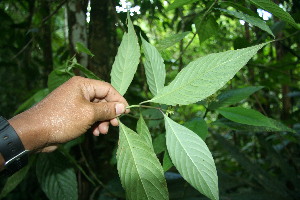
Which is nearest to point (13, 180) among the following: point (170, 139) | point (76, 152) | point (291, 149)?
point (76, 152)

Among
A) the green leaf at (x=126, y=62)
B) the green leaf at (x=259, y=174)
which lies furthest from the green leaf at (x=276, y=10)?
the green leaf at (x=259, y=174)

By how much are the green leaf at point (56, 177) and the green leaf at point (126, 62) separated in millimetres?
586

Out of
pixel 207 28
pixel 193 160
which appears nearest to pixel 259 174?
pixel 207 28

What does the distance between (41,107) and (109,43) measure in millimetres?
698

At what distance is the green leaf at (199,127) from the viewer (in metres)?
0.78

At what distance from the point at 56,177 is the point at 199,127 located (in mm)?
670

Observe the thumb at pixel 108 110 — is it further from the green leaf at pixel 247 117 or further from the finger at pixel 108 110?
the green leaf at pixel 247 117

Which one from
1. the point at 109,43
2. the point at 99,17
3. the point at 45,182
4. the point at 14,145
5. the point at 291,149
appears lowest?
the point at 291,149

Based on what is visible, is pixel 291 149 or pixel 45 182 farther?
pixel 291 149

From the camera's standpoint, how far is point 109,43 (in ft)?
4.68

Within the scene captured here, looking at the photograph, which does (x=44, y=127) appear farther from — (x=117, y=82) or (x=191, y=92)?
(x=191, y=92)

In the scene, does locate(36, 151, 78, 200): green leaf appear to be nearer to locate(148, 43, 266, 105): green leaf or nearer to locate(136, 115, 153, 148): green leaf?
locate(136, 115, 153, 148): green leaf

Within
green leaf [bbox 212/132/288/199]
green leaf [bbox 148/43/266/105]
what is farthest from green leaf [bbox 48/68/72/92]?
green leaf [bbox 212/132/288/199]

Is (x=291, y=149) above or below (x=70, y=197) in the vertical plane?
below
